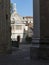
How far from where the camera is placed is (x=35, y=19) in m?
17.4

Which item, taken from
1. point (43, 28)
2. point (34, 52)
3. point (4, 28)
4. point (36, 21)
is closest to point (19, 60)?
point (34, 52)

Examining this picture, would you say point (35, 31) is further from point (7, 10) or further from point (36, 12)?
point (7, 10)

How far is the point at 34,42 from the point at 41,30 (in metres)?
1.02

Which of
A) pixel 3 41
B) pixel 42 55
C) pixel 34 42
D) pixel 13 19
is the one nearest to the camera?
pixel 42 55

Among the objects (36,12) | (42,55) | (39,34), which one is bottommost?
(42,55)

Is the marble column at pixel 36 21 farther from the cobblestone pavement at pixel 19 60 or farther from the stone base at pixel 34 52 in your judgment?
the cobblestone pavement at pixel 19 60

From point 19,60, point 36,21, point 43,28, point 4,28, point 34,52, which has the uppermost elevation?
point 36,21

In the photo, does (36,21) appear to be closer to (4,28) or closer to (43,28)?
(43,28)

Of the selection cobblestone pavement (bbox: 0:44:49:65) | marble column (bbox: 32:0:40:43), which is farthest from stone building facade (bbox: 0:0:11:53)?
marble column (bbox: 32:0:40:43)

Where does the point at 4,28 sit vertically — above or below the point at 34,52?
above

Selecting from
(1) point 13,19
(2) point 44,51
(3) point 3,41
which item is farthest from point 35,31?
(1) point 13,19

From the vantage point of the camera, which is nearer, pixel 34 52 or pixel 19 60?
pixel 19 60

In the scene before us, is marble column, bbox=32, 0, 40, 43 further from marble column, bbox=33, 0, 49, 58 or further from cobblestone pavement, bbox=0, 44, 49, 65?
cobblestone pavement, bbox=0, 44, 49, 65

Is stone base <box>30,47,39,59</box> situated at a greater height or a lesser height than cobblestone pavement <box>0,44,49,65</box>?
greater
